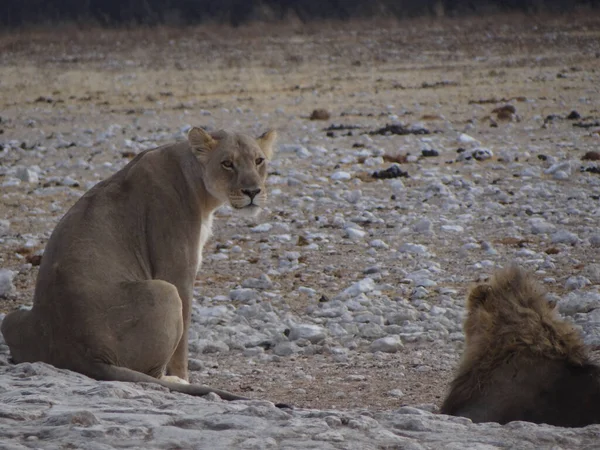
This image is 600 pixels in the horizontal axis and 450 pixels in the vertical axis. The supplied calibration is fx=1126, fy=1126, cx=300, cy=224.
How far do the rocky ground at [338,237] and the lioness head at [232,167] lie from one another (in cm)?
97

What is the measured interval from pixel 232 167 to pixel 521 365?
2.63m

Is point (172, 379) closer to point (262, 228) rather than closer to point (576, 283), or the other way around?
point (576, 283)

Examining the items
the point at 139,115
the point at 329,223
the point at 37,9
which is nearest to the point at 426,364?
the point at 329,223

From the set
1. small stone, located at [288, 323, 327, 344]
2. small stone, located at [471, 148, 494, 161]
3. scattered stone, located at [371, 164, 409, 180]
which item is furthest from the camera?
small stone, located at [471, 148, 494, 161]

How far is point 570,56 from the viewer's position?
2936 cm

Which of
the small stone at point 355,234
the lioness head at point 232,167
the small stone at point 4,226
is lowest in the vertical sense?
the small stone at point 4,226

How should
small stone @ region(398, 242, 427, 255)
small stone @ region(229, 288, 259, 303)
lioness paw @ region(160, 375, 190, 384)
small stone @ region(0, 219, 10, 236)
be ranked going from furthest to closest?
1. small stone @ region(0, 219, 10, 236)
2. small stone @ region(398, 242, 427, 255)
3. small stone @ region(229, 288, 259, 303)
4. lioness paw @ region(160, 375, 190, 384)

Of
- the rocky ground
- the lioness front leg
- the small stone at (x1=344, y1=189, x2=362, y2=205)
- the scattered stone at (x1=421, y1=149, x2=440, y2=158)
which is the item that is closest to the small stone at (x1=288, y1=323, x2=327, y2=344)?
the rocky ground

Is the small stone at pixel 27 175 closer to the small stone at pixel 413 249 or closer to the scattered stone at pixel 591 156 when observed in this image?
the small stone at pixel 413 249

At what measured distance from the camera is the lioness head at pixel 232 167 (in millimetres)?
6789

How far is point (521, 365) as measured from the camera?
16.0 feet

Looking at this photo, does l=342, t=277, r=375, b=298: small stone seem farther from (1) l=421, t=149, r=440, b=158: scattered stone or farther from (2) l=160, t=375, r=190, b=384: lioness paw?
(1) l=421, t=149, r=440, b=158: scattered stone

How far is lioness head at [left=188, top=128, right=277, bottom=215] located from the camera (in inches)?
267

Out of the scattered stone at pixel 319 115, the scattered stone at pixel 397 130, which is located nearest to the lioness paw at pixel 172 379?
the scattered stone at pixel 397 130
